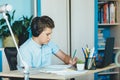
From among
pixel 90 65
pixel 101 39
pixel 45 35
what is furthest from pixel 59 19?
pixel 90 65

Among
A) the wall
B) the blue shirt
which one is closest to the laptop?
the blue shirt

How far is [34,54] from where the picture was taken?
2357 millimetres

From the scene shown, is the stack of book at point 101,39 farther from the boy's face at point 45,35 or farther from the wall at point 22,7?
the boy's face at point 45,35

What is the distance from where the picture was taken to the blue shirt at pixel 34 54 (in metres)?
2.29

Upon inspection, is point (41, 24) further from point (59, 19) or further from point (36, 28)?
point (59, 19)

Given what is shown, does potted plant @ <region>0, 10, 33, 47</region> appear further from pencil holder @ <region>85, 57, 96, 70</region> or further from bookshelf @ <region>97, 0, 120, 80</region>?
pencil holder @ <region>85, 57, 96, 70</region>

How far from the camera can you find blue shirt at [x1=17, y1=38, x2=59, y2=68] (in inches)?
90.0

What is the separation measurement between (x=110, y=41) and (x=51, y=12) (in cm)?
154

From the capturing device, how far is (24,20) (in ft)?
12.5

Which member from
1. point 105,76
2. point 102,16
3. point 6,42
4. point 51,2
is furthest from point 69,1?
point 105,76

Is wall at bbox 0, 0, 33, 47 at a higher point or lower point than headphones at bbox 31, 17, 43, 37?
higher

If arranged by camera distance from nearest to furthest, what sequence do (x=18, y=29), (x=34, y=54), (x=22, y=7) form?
(x=34, y=54) < (x=18, y=29) < (x=22, y=7)

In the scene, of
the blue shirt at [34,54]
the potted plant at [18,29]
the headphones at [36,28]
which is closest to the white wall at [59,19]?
the potted plant at [18,29]

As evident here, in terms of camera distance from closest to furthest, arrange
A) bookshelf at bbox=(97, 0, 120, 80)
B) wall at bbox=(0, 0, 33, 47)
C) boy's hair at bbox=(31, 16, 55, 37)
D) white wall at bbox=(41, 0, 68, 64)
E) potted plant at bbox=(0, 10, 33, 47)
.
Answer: boy's hair at bbox=(31, 16, 55, 37) → potted plant at bbox=(0, 10, 33, 47) → white wall at bbox=(41, 0, 68, 64) → wall at bbox=(0, 0, 33, 47) → bookshelf at bbox=(97, 0, 120, 80)
